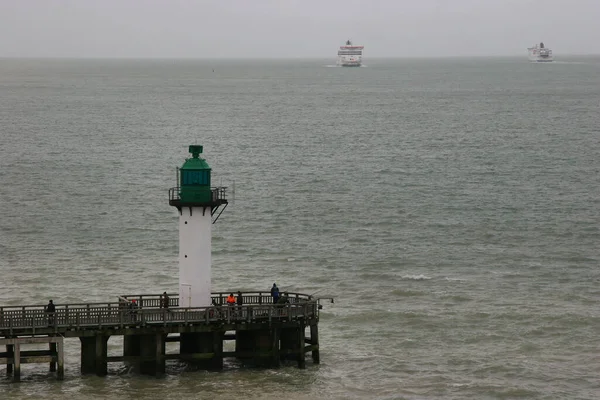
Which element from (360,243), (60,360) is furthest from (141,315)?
(360,243)

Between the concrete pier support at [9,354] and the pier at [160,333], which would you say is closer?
the pier at [160,333]

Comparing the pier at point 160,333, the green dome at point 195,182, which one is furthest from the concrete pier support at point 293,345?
the green dome at point 195,182

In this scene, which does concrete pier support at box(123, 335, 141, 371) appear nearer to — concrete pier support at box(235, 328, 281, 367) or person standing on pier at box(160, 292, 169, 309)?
person standing on pier at box(160, 292, 169, 309)

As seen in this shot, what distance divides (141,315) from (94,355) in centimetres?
173

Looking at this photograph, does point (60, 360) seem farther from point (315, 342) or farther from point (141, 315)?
point (315, 342)

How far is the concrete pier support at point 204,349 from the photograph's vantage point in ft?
115

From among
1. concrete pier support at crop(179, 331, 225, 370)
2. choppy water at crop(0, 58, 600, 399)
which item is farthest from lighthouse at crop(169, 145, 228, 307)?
choppy water at crop(0, 58, 600, 399)

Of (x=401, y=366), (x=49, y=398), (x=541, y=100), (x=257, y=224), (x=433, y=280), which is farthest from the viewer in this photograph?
(x=541, y=100)

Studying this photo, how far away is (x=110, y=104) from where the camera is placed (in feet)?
545

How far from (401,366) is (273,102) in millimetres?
138009

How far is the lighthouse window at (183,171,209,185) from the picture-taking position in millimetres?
35531

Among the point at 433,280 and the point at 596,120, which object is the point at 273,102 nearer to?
the point at 596,120

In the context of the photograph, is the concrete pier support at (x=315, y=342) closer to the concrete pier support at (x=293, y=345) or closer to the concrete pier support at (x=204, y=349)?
the concrete pier support at (x=293, y=345)

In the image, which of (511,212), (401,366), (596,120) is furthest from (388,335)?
(596,120)
